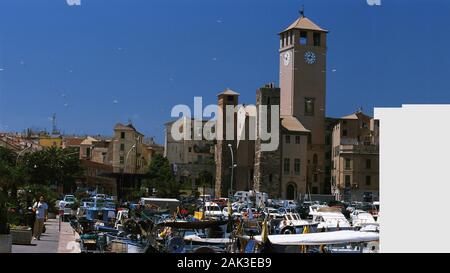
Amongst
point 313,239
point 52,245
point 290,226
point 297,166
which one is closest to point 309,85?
point 297,166

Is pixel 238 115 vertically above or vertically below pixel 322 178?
above

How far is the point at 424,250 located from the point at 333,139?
6534 cm

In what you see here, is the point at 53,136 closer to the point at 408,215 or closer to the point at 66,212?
the point at 66,212

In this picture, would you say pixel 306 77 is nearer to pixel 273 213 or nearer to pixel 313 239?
pixel 273 213

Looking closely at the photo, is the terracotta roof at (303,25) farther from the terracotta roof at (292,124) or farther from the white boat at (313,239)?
the white boat at (313,239)

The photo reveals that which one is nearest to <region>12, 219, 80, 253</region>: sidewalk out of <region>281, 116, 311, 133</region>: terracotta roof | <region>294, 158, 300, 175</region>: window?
<region>294, 158, 300, 175</region>: window

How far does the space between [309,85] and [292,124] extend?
4614 millimetres

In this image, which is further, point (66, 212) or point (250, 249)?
point (66, 212)

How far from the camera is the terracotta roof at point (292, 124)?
69.0 meters

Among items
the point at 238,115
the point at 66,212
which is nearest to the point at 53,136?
the point at 238,115

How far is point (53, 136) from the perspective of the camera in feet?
240

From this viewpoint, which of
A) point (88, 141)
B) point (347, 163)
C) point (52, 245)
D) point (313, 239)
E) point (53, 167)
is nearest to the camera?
point (313, 239)

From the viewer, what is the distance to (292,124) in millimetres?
69688

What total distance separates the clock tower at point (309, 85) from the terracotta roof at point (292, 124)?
1.32 meters
